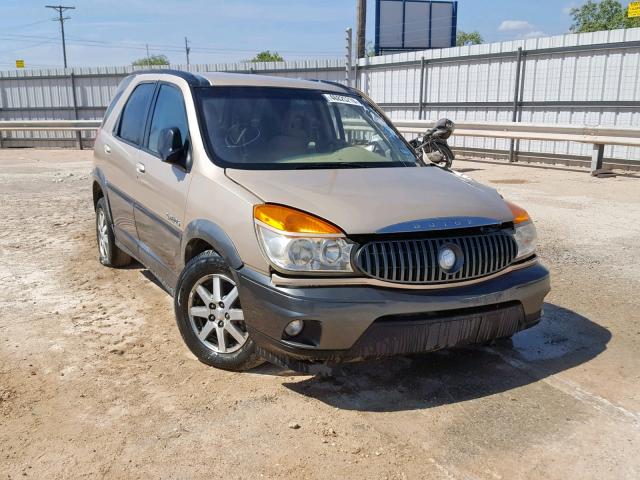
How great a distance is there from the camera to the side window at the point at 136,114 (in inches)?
201

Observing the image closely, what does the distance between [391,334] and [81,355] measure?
214 cm

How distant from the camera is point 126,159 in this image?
5.14 m

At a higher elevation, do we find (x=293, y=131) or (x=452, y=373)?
(x=293, y=131)

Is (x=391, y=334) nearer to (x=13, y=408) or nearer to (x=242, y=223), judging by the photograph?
(x=242, y=223)

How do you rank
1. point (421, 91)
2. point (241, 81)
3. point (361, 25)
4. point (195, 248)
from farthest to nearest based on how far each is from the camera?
point (361, 25) → point (421, 91) → point (241, 81) → point (195, 248)

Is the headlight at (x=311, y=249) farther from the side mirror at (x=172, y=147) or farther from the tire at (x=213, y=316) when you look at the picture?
the side mirror at (x=172, y=147)

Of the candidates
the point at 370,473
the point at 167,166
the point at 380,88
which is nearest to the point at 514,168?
the point at 380,88

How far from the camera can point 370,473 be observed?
2797mm

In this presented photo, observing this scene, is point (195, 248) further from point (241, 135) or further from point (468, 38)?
point (468, 38)

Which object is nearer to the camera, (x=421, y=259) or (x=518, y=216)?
(x=421, y=259)

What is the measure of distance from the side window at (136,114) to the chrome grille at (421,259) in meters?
2.66

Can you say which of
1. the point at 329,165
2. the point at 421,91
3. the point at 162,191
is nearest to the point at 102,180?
the point at 162,191

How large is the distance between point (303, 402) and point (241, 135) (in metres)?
1.82

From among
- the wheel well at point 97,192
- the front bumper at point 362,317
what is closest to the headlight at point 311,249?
the front bumper at point 362,317
